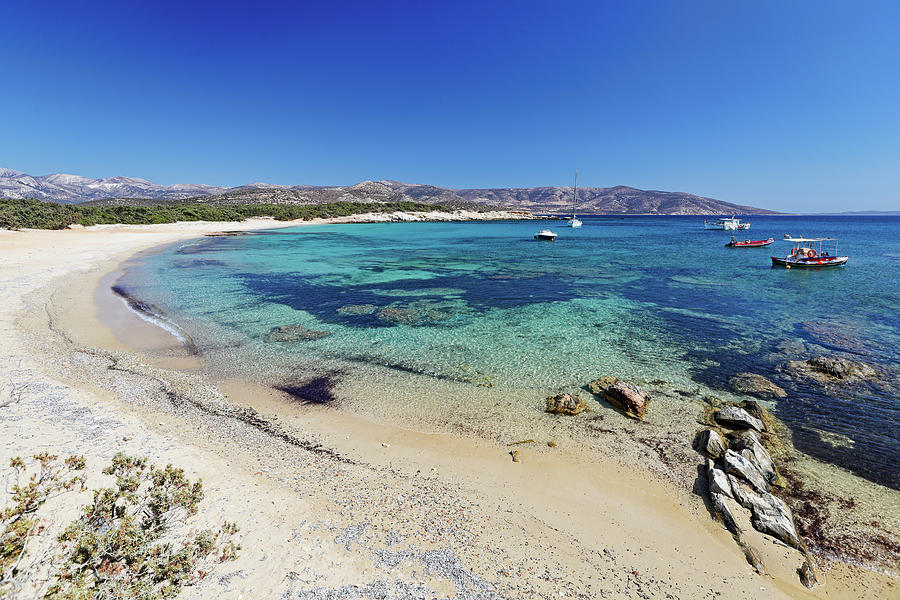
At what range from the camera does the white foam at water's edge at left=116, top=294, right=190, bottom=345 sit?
13570 millimetres

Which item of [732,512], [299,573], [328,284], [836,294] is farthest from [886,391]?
[328,284]

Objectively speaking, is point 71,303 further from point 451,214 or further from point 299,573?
point 451,214

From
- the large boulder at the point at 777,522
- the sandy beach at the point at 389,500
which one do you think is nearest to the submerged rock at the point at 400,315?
the sandy beach at the point at 389,500

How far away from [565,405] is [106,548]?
831cm

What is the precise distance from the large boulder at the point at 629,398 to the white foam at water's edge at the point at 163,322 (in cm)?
1406

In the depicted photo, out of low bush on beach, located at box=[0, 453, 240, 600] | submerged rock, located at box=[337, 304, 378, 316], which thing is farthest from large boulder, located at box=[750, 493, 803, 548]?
submerged rock, located at box=[337, 304, 378, 316]

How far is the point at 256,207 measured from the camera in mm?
95500

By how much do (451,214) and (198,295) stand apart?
11437cm

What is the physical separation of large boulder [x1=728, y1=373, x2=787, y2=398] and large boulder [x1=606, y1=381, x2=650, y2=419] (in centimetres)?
296

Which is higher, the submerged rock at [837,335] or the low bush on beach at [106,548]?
the low bush on beach at [106,548]

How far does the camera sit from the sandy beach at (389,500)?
462cm

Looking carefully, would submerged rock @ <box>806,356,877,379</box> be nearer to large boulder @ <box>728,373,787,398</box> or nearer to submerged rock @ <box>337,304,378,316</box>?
large boulder @ <box>728,373,787,398</box>

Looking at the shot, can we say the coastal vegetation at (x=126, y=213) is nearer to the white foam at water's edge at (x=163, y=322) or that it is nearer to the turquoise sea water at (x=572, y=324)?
the turquoise sea water at (x=572, y=324)

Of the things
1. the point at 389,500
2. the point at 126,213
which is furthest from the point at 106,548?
the point at 126,213
